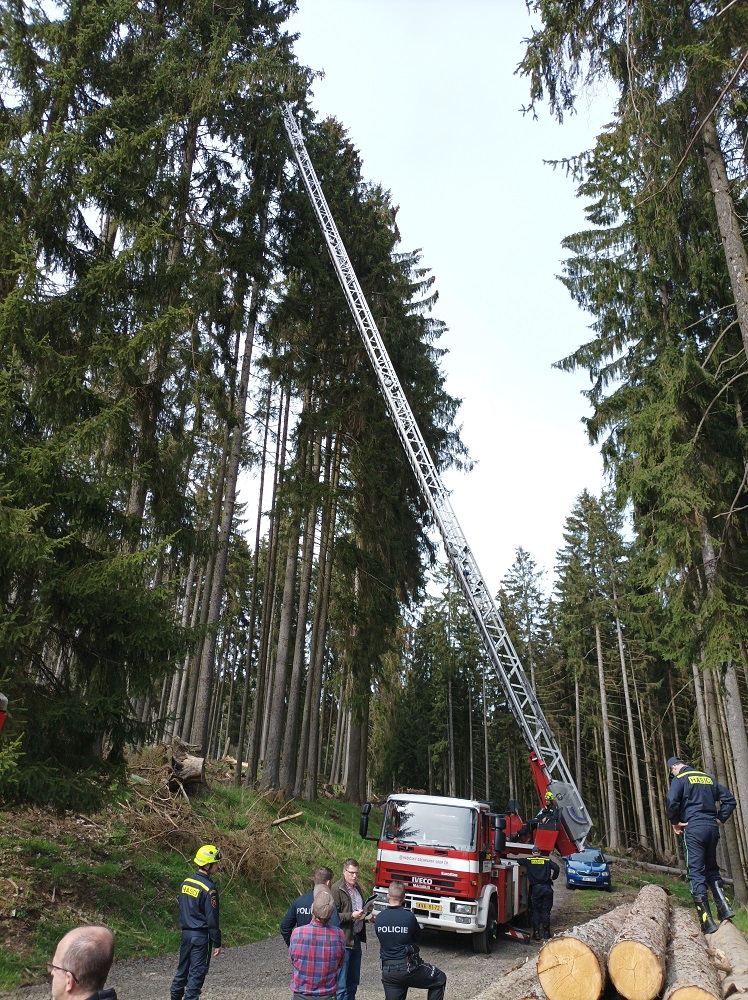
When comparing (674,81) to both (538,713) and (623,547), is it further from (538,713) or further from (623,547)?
(623,547)

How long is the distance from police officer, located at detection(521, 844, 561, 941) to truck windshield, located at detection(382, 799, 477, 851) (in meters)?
2.80

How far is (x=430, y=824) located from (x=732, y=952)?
17.7ft

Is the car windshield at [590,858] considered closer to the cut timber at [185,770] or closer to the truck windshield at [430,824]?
the truck windshield at [430,824]

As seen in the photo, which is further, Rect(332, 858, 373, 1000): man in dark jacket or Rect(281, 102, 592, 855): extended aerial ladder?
Rect(281, 102, 592, 855): extended aerial ladder

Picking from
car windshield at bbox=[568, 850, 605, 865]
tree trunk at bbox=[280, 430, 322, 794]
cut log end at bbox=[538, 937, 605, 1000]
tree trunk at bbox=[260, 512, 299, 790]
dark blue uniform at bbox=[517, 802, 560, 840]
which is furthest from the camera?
car windshield at bbox=[568, 850, 605, 865]

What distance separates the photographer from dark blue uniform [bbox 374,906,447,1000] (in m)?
6.33

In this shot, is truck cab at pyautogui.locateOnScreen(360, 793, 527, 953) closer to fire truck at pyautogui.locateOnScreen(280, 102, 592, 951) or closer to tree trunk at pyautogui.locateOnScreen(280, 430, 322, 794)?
fire truck at pyautogui.locateOnScreen(280, 102, 592, 951)

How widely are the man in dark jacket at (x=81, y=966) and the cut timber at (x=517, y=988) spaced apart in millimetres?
4484

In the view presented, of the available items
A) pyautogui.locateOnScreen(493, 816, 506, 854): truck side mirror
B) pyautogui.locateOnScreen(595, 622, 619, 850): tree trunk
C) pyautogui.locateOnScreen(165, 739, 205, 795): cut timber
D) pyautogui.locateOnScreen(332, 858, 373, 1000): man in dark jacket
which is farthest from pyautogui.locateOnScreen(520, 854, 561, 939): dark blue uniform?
pyautogui.locateOnScreen(595, 622, 619, 850): tree trunk

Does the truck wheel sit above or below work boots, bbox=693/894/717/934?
below

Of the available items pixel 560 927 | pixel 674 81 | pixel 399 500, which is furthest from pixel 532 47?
pixel 560 927

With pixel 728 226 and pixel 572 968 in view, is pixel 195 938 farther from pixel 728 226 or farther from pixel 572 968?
pixel 728 226

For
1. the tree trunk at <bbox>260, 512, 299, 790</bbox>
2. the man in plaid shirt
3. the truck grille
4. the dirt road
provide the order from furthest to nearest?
1. the tree trunk at <bbox>260, 512, 299, 790</bbox>
2. the truck grille
3. the dirt road
4. the man in plaid shirt

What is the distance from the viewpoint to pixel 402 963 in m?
6.37
